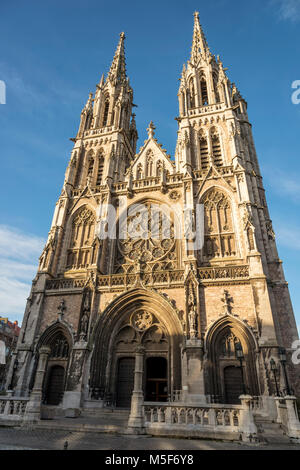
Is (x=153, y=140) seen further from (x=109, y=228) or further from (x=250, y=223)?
(x=250, y=223)

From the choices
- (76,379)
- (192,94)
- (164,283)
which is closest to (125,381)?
(76,379)

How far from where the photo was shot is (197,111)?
2641cm

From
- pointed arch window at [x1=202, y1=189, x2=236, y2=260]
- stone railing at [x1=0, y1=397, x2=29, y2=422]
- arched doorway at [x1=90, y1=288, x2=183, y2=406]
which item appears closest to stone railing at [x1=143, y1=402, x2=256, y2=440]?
arched doorway at [x1=90, y1=288, x2=183, y2=406]

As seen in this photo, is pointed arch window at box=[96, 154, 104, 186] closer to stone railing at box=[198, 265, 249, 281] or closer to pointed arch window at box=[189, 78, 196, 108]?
pointed arch window at box=[189, 78, 196, 108]

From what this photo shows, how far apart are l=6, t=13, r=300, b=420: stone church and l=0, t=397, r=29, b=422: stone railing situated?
1111 mm

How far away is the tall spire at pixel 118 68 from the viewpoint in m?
32.8

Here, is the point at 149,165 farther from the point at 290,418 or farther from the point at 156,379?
the point at 290,418

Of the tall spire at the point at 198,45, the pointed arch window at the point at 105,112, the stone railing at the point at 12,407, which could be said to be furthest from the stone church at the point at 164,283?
the tall spire at the point at 198,45

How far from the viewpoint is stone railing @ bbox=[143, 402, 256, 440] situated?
352 inches

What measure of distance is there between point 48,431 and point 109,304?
8124 mm

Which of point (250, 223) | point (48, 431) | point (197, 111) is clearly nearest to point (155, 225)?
point (250, 223)

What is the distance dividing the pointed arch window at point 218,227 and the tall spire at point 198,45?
18.4 meters

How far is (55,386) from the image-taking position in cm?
1717

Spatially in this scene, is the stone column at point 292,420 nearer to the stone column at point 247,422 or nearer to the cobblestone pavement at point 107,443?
the cobblestone pavement at point 107,443
